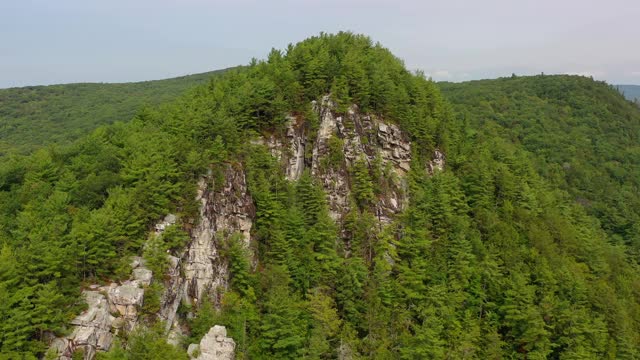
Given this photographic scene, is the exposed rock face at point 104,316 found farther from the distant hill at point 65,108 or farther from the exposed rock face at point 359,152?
the distant hill at point 65,108

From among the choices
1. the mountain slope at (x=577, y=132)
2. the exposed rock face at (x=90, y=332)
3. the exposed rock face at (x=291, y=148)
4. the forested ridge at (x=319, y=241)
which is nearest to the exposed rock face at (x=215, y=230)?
the forested ridge at (x=319, y=241)

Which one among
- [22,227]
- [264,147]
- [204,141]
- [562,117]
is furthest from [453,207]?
[562,117]

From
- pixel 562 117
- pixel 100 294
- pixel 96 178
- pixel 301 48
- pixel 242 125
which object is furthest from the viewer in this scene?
pixel 562 117

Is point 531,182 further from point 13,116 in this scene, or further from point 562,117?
point 13,116

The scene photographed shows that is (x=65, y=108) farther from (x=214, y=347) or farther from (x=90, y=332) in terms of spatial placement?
(x=214, y=347)

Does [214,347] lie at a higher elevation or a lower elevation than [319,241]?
lower

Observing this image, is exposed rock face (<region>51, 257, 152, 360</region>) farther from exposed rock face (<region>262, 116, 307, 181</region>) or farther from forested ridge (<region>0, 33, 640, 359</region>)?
exposed rock face (<region>262, 116, 307, 181</region>)

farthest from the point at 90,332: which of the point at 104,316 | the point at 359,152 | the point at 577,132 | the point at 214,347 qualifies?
A: the point at 577,132

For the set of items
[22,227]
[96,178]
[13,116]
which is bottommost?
[22,227]
